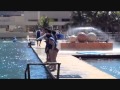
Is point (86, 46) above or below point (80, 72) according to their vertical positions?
above

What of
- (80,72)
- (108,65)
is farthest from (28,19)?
(80,72)

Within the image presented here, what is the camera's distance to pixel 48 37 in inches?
428

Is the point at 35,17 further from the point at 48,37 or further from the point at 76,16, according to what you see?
the point at 48,37

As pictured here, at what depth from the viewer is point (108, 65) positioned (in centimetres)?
1598

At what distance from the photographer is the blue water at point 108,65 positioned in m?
13.7

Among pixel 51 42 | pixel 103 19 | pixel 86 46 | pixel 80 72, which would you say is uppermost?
pixel 103 19

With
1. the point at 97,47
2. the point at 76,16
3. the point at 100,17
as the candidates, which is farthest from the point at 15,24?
the point at 97,47

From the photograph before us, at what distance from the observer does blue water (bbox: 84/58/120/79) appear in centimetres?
1370

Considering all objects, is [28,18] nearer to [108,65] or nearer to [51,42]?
[108,65]

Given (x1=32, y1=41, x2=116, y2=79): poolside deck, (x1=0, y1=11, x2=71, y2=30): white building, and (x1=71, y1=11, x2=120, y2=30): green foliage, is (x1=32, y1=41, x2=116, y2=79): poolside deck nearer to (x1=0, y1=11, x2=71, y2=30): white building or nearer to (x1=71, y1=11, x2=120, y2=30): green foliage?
(x1=71, y1=11, x2=120, y2=30): green foliage

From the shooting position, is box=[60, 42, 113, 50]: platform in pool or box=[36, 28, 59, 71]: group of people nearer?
box=[36, 28, 59, 71]: group of people

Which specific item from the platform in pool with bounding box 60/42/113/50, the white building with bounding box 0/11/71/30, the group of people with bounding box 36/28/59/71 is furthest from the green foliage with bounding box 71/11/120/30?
the group of people with bounding box 36/28/59/71
